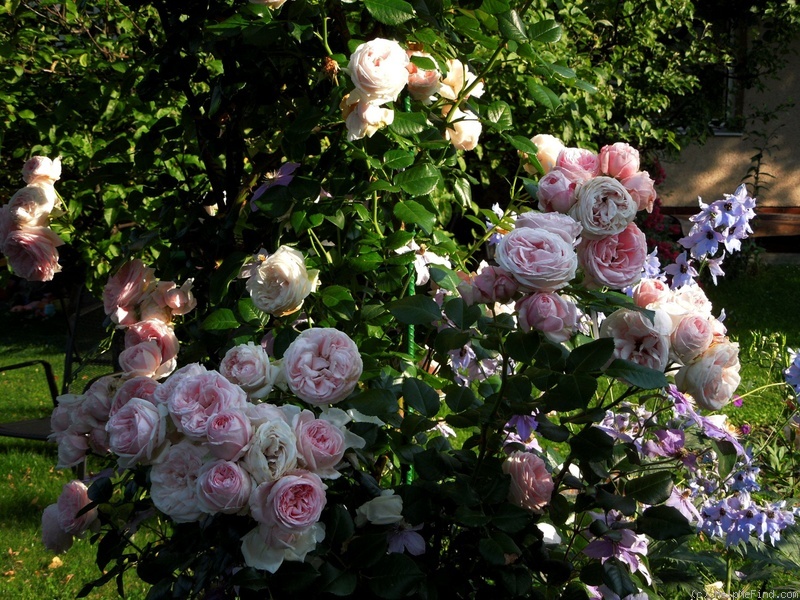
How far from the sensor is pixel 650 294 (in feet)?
4.86

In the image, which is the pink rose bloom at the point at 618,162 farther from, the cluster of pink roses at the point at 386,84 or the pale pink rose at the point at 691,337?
the cluster of pink roses at the point at 386,84

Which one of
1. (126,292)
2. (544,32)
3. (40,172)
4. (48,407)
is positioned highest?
(544,32)

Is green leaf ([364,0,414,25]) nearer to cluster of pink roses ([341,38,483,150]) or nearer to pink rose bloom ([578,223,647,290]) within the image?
cluster of pink roses ([341,38,483,150])

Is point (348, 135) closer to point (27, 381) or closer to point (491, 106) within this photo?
point (491, 106)

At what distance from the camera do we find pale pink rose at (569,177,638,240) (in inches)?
53.2

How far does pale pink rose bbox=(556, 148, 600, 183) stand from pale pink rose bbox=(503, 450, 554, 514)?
0.49 metres

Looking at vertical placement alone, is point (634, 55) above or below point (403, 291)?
below

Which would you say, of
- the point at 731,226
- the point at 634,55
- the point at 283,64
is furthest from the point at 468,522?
the point at 634,55

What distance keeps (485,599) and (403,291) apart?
65 centimetres

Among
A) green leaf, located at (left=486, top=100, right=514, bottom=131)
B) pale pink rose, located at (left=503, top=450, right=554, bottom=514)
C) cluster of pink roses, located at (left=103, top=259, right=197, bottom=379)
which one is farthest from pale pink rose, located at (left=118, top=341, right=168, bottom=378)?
green leaf, located at (left=486, top=100, right=514, bottom=131)

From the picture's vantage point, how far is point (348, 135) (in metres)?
1.60

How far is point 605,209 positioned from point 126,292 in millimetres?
983

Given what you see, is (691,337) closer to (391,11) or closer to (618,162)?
(618,162)

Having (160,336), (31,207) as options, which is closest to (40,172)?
(31,207)
